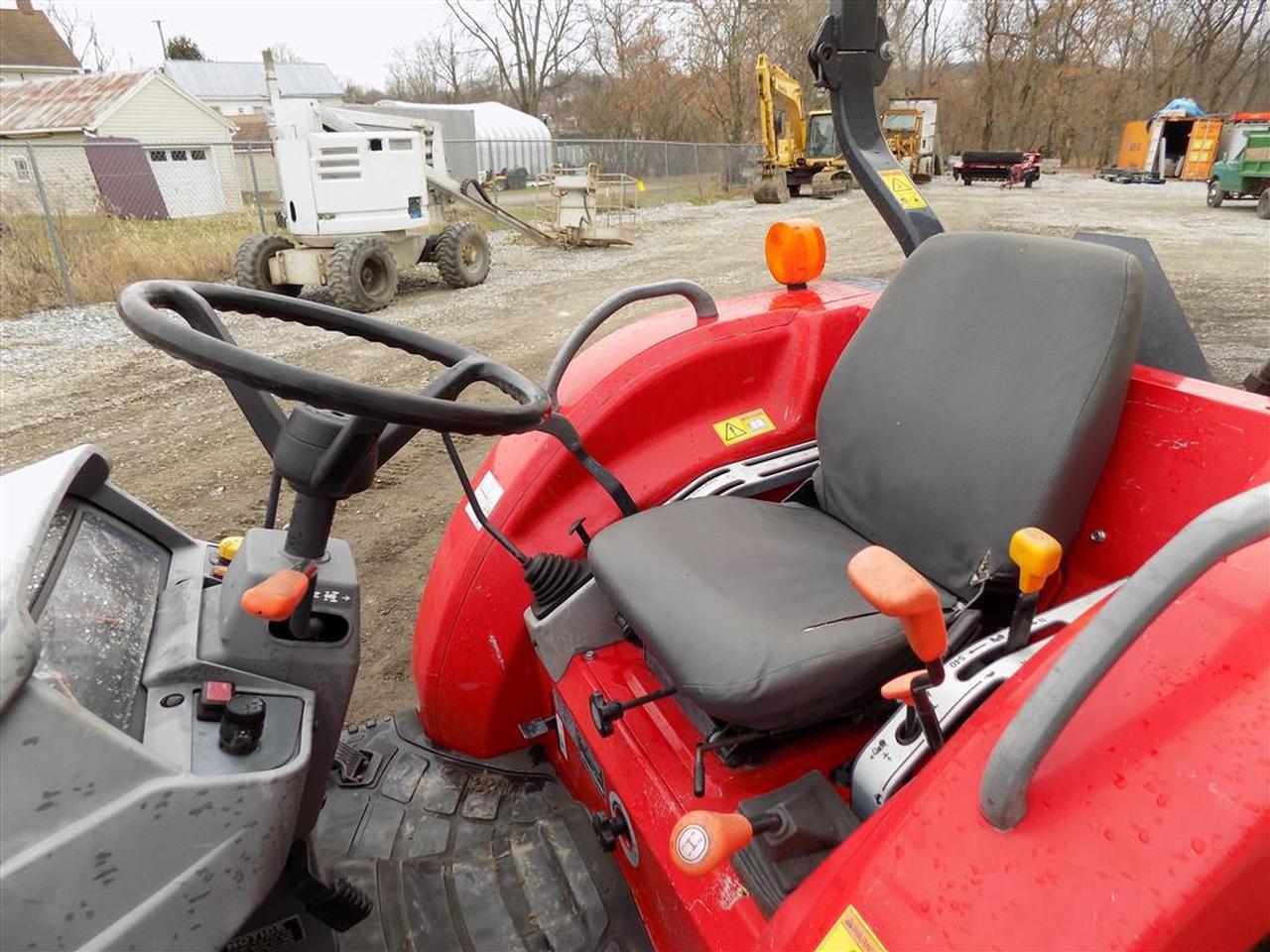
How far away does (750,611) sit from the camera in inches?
52.9

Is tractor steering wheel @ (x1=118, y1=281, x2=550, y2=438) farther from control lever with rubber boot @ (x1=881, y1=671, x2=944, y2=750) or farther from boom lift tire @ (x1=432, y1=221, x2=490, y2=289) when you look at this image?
boom lift tire @ (x1=432, y1=221, x2=490, y2=289)

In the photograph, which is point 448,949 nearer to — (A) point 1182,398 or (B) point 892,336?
(B) point 892,336

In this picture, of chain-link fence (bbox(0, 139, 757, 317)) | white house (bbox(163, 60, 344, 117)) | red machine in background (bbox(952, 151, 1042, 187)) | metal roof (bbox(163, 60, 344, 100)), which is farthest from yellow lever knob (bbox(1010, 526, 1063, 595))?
white house (bbox(163, 60, 344, 117))

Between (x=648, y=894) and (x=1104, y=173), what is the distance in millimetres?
30778

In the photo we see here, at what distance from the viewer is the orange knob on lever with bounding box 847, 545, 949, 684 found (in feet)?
2.77

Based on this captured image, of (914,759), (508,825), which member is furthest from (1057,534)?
(508,825)

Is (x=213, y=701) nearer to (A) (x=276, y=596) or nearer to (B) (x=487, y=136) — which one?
(A) (x=276, y=596)

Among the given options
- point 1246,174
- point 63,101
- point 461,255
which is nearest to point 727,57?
point 1246,174

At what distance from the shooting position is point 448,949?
4.49ft

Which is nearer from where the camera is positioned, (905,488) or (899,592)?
(899,592)

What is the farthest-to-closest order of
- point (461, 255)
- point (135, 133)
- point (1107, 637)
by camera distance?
point (135, 133), point (461, 255), point (1107, 637)

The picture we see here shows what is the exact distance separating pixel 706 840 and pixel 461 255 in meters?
8.41

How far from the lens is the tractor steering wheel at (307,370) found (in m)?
0.89

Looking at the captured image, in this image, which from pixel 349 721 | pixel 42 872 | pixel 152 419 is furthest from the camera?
pixel 152 419
